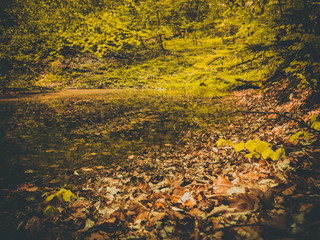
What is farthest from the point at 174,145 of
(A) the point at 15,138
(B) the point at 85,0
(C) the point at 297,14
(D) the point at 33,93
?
(B) the point at 85,0

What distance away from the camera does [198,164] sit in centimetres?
323

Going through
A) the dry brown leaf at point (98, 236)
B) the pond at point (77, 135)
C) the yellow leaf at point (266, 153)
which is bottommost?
the pond at point (77, 135)

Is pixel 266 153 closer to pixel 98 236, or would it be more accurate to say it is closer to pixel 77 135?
pixel 98 236

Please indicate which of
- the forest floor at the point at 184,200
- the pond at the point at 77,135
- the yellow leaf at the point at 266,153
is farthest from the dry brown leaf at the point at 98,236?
the yellow leaf at the point at 266,153

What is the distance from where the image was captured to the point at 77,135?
5039 mm

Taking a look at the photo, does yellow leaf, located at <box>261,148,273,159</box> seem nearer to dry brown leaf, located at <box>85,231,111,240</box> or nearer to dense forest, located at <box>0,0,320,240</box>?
dense forest, located at <box>0,0,320,240</box>

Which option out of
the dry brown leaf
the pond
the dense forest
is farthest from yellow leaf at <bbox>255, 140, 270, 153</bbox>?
the dry brown leaf

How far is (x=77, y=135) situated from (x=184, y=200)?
163 inches

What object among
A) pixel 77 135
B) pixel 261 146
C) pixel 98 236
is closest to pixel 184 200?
pixel 98 236

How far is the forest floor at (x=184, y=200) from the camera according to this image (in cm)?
145

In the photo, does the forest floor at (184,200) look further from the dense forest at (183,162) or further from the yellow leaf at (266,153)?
the yellow leaf at (266,153)

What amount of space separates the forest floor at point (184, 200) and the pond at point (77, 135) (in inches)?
19.5

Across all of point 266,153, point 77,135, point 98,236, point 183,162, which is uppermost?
point 266,153

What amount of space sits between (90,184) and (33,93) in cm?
1284
